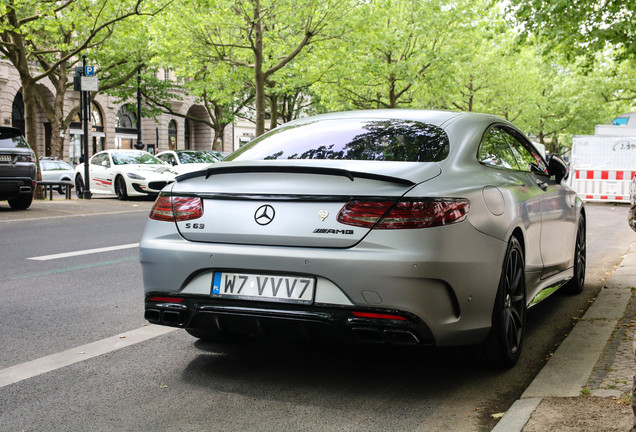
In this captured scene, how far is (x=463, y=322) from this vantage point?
408 cm

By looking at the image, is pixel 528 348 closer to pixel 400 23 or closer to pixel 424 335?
pixel 424 335

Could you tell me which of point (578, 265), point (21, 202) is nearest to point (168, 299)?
point (578, 265)

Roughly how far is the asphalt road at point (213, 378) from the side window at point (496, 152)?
1.17 metres

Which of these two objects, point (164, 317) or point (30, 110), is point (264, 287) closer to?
point (164, 317)

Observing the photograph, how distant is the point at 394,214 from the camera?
3.89m

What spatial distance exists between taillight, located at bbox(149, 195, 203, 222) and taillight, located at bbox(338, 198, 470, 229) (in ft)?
2.79

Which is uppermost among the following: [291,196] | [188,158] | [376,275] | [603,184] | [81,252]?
[291,196]

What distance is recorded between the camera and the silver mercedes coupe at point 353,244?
3.88m

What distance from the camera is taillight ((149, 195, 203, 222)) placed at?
14.2 ft

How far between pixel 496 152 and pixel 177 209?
6.80 feet

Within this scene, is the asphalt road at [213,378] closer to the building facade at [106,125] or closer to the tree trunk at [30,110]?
the tree trunk at [30,110]

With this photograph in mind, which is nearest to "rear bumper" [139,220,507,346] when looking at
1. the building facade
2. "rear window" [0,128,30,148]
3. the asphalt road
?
the asphalt road

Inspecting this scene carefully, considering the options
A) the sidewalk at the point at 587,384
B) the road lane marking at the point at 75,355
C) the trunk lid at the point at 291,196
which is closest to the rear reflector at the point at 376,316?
the trunk lid at the point at 291,196

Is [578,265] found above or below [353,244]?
below
